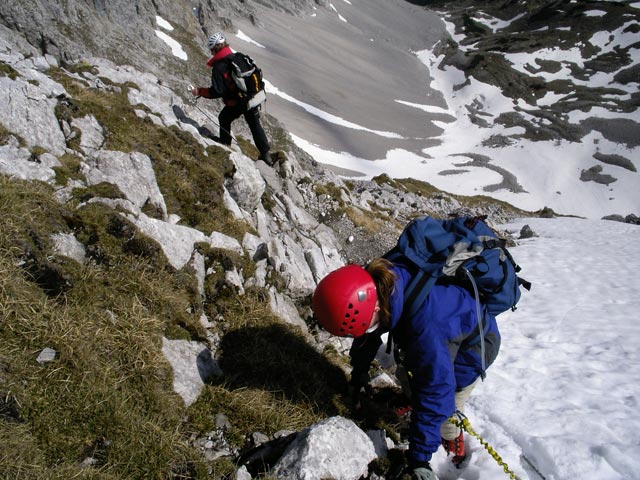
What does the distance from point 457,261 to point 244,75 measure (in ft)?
30.4

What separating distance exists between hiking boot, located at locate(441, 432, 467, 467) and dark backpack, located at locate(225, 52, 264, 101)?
10264mm

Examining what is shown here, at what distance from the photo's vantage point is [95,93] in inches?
388

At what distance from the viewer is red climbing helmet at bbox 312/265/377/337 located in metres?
4.14

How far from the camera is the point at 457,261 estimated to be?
4289 millimetres

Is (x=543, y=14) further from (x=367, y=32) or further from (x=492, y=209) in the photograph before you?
(x=492, y=209)

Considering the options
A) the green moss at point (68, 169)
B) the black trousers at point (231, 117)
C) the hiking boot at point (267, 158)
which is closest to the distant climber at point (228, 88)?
the black trousers at point (231, 117)

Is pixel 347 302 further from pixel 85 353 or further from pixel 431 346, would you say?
pixel 85 353

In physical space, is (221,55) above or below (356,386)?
above

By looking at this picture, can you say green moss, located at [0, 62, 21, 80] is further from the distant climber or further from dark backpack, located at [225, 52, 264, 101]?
dark backpack, located at [225, 52, 264, 101]

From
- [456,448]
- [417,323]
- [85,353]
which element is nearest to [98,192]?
[85,353]

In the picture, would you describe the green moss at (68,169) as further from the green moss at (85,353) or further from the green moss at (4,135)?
the green moss at (4,135)

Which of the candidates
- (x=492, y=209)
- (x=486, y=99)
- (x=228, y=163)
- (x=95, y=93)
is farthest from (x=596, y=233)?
(x=486, y=99)

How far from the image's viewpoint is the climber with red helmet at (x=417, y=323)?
13.6ft

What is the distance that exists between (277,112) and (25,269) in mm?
87520
